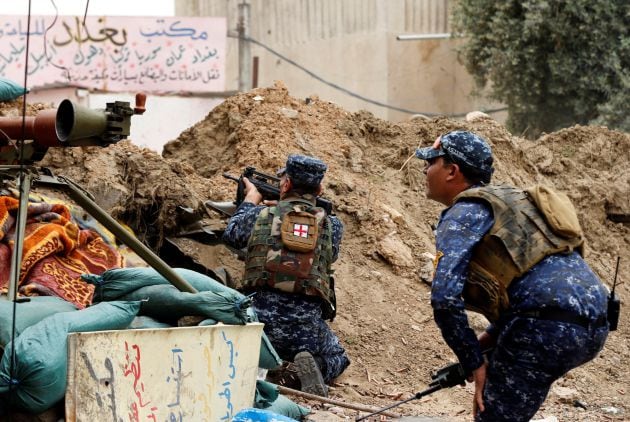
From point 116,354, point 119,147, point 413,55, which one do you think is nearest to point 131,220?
point 119,147

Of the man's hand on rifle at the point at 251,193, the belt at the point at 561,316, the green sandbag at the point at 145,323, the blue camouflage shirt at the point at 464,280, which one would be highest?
the blue camouflage shirt at the point at 464,280

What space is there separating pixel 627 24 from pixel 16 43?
10.5 meters

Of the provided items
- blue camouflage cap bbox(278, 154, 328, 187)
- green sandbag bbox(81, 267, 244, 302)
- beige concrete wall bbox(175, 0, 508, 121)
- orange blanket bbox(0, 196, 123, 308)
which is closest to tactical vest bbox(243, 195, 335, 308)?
blue camouflage cap bbox(278, 154, 328, 187)

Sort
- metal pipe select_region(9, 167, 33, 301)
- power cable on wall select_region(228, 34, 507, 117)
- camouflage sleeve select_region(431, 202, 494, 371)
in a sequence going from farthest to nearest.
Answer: power cable on wall select_region(228, 34, 507, 117) → metal pipe select_region(9, 167, 33, 301) → camouflage sleeve select_region(431, 202, 494, 371)

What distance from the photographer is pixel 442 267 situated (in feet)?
13.7

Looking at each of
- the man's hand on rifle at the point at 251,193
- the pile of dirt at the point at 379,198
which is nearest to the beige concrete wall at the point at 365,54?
the pile of dirt at the point at 379,198

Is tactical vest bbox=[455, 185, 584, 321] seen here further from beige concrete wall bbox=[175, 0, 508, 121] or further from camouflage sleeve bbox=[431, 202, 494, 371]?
beige concrete wall bbox=[175, 0, 508, 121]

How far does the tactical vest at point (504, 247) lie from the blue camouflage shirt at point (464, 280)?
0.04 meters

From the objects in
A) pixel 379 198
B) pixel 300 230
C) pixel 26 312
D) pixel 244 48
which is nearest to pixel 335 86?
pixel 244 48

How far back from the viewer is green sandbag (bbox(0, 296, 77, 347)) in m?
4.41

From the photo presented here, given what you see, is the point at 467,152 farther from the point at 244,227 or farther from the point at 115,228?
the point at 244,227

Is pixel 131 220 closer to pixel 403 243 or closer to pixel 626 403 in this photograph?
pixel 403 243

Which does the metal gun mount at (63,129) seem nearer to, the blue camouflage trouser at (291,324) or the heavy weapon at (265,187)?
the blue camouflage trouser at (291,324)

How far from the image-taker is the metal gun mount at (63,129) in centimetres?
428
